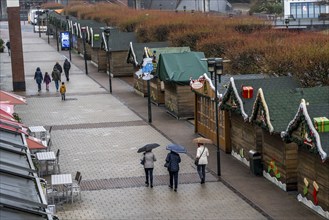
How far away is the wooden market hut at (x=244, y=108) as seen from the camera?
→ 27.0 metres

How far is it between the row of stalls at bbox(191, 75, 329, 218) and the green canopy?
4.14 m

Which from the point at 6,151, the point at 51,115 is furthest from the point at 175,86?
the point at 6,151

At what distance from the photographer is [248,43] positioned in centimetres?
4234

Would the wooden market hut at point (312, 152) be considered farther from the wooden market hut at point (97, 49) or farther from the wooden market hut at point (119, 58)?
the wooden market hut at point (97, 49)

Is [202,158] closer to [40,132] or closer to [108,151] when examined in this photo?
[108,151]

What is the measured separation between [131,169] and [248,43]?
16258 millimetres

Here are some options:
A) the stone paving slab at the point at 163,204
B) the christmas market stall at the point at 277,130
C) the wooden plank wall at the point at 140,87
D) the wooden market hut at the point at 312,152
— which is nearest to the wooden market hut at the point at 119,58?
the wooden plank wall at the point at 140,87

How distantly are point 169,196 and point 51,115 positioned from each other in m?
17.7

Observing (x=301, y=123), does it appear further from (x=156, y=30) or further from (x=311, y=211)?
(x=156, y=30)

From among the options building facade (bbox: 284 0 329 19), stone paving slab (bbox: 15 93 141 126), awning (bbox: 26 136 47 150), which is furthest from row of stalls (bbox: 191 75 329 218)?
building facade (bbox: 284 0 329 19)

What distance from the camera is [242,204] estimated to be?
76.0 ft

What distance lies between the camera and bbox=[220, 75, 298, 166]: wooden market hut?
2705cm

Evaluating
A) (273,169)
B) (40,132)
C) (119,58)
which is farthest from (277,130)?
(119,58)

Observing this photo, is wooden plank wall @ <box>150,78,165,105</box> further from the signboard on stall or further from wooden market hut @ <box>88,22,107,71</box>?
the signboard on stall
